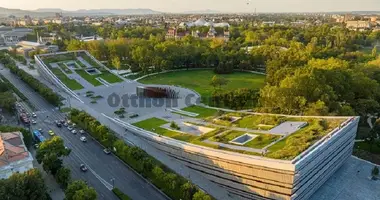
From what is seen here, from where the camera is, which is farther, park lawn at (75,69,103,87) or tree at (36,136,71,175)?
park lawn at (75,69,103,87)

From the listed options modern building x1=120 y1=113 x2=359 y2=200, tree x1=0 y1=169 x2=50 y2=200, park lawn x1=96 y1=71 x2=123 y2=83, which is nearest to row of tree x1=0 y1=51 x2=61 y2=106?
park lawn x1=96 y1=71 x2=123 y2=83

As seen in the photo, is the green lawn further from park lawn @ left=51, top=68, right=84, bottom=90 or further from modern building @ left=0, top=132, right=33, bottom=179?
park lawn @ left=51, top=68, right=84, bottom=90

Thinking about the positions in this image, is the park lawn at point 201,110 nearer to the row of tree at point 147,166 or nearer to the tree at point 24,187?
the row of tree at point 147,166

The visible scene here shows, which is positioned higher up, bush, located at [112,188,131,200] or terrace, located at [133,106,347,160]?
terrace, located at [133,106,347,160]

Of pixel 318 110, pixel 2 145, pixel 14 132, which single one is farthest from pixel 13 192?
pixel 318 110

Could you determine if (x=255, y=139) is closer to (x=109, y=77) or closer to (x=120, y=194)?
(x=120, y=194)

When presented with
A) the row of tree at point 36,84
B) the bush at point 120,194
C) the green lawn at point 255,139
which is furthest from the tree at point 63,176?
the row of tree at point 36,84

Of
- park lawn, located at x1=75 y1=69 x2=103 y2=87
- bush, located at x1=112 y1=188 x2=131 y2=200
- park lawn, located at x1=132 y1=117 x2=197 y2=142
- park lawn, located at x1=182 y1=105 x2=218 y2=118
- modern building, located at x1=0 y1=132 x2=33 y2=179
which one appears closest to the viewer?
modern building, located at x1=0 y1=132 x2=33 y2=179
